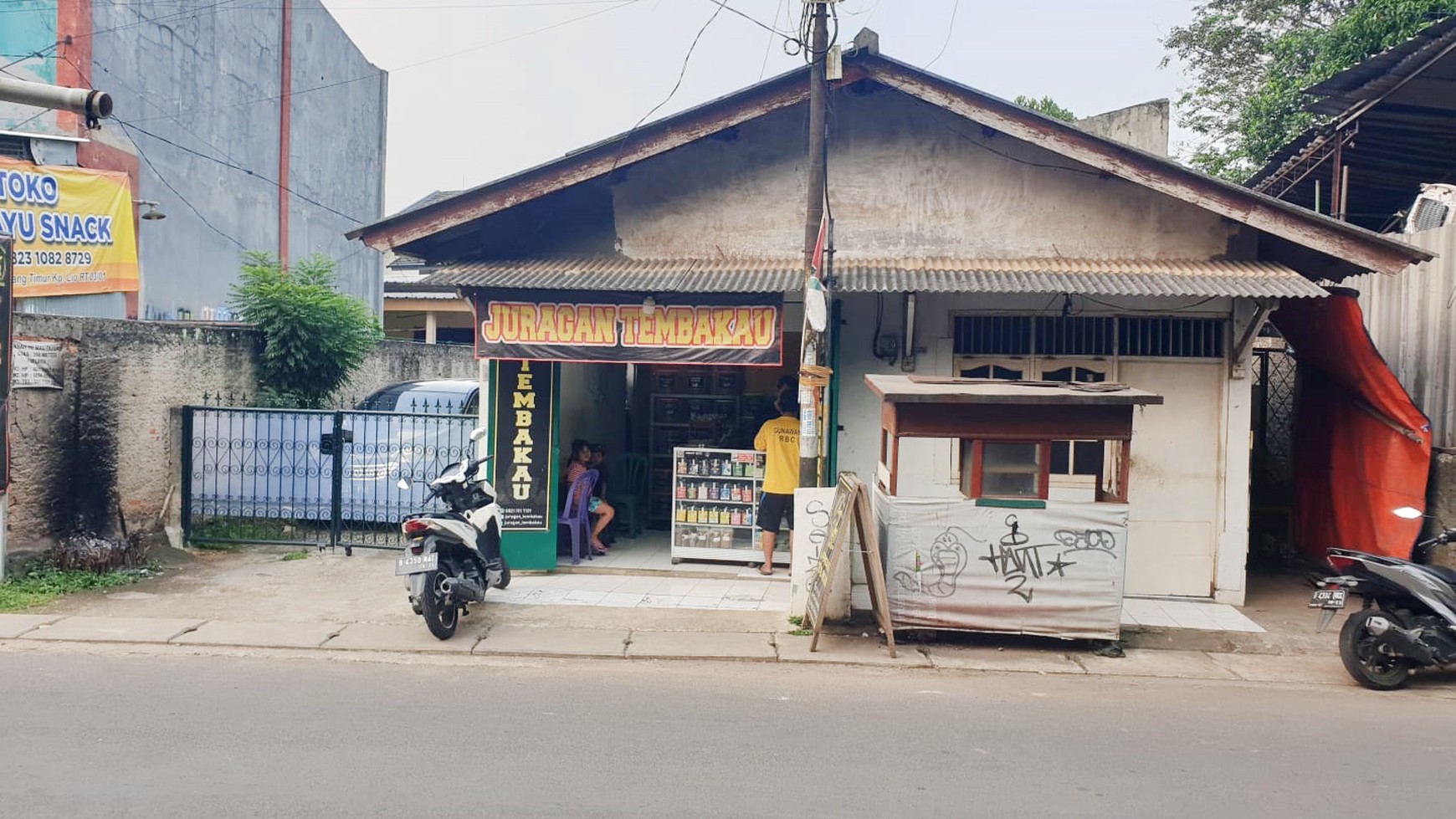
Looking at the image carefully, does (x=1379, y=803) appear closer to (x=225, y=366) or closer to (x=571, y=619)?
(x=571, y=619)

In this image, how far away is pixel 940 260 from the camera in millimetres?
10438

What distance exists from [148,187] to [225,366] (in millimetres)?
6750

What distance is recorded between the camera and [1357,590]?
7.68m

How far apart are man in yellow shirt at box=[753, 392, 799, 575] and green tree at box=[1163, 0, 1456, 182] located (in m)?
9.85

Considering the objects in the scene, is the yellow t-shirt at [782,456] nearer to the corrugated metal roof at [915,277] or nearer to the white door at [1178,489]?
the corrugated metal roof at [915,277]

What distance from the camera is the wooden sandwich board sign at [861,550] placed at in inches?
316

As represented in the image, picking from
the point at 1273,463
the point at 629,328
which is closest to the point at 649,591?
the point at 629,328

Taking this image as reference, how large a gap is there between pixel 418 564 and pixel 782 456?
411cm

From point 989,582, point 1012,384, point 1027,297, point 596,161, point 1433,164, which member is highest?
point 1433,164

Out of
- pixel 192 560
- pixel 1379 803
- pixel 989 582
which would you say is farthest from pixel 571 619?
pixel 1379 803

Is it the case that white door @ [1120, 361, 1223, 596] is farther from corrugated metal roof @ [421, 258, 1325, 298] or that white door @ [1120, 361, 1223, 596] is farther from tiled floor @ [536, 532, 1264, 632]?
corrugated metal roof @ [421, 258, 1325, 298]

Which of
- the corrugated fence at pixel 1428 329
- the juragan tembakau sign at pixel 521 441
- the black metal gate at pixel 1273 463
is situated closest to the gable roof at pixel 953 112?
the corrugated fence at pixel 1428 329

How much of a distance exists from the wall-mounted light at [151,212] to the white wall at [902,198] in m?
9.65

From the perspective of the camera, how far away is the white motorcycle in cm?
817
